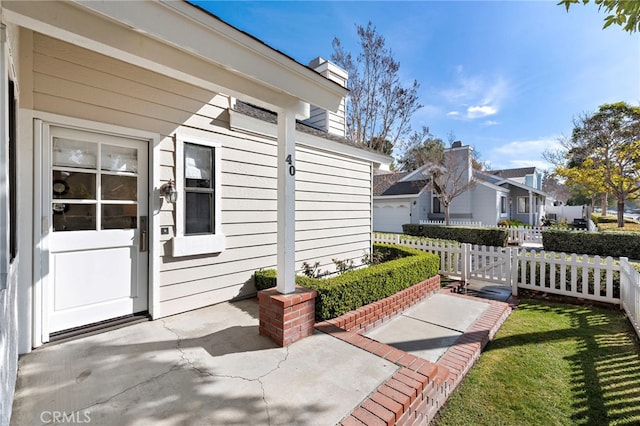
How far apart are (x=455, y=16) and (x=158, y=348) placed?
9527mm

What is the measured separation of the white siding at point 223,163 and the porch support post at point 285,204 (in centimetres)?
147

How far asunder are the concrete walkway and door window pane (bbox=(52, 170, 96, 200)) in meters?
1.50

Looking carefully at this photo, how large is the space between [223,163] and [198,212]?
82cm

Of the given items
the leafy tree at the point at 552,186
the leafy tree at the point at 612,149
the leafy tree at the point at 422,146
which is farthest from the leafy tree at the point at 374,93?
the leafy tree at the point at 552,186

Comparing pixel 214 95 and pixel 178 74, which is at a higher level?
pixel 214 95

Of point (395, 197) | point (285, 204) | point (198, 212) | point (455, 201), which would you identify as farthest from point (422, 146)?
point (285, 204)

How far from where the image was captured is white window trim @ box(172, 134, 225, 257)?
3.63 m

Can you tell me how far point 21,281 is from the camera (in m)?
2.59

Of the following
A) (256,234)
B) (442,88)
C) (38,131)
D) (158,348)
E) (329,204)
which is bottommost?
(158,348)

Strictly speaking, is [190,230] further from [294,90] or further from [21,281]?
[294,90]

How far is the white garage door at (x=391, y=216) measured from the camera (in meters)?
18.5

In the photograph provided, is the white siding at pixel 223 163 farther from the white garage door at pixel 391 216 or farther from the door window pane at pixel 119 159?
Answer: the white garage door at pixel 391 216

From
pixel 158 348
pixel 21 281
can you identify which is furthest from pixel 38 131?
pixel 158 348

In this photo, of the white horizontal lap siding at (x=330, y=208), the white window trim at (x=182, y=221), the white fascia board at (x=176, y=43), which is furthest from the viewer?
the white horizontal lap siding at (x=330, y=208)
